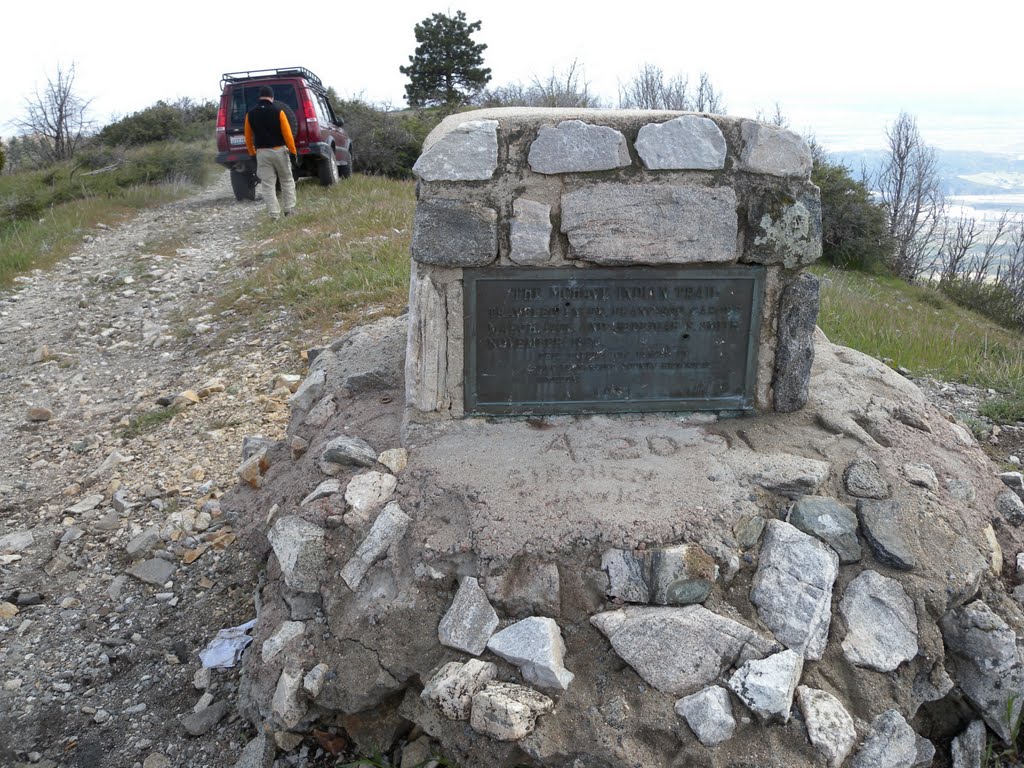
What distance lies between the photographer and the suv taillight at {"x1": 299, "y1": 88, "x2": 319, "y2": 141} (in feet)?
34.1

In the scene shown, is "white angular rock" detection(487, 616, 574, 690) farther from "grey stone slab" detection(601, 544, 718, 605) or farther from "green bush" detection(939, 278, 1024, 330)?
"green bush" detection(939, 278, 1024, 330)

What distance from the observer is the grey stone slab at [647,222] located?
106 inches

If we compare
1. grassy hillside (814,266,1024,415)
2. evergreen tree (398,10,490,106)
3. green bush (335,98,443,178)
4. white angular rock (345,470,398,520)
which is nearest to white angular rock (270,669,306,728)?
white angular rock (345,470,398,520)

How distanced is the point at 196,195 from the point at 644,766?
12854 mm

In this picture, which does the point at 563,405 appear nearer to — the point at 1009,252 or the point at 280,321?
the point at 280,321

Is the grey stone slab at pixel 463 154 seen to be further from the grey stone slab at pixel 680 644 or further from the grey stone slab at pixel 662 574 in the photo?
the grey stone slab at pixel 680 644

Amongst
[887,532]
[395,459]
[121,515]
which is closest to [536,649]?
[395,459]

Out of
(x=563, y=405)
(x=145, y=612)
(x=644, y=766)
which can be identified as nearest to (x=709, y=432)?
(x=563, y=405)

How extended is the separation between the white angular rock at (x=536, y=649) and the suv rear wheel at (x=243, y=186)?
422 inches

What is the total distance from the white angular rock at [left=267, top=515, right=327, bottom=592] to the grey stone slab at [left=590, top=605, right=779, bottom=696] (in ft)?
2.99

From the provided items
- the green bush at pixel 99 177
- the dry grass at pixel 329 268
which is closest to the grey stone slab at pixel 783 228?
the dry grass at pixel 329 268

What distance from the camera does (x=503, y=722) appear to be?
204cm

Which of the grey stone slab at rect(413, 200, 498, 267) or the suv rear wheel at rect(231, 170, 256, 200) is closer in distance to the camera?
the grey stone slab at rect(413, 200, 498, 267)

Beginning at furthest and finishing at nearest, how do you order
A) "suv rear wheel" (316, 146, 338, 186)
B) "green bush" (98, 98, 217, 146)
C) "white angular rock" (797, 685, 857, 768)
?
"green bush" (98, 98, 217, 146) → "suv rear wheel" (316, 146, 338, 186) → "white angular rock" (797, 685, 857, 768)
